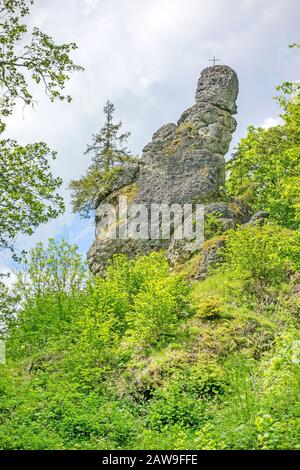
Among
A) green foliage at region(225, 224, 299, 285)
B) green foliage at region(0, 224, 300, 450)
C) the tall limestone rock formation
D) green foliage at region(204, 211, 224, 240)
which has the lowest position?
green foliage at region(0, 224, 300, 450)

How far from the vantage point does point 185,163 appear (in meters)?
24.5

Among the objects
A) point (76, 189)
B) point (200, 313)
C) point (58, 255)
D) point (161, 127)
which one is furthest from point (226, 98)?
point (200, 313)

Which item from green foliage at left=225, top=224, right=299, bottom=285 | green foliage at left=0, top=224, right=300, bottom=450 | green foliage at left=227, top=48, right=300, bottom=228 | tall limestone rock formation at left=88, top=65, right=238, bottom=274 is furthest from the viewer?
green foliage at left=227, top=48, right=300, bottom=228

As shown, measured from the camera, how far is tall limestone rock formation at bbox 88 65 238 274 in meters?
23.3

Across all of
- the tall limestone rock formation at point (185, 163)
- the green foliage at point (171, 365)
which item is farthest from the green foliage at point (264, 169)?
the green foliage at point (171, 365)

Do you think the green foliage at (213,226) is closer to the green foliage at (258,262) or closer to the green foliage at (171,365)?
the green foliage at (171,365)

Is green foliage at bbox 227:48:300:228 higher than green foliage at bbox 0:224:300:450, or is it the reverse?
green foliage at bbox 227:48:300:228

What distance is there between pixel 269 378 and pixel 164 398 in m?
2.32

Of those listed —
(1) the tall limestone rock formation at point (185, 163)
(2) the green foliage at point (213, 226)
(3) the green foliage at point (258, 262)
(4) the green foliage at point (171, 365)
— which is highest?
(1) the tall limestone rock formation at point (185, 163)

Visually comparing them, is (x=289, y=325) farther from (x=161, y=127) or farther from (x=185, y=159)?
(x=161, y=127)

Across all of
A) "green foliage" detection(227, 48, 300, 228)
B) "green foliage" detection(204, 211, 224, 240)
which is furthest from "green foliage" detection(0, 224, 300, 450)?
"green foliage" detection(227, 48, 300, 228)

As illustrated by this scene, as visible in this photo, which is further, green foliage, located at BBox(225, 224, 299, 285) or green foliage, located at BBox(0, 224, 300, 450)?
green foliage, located at BBox(225, 224, 299, 285)

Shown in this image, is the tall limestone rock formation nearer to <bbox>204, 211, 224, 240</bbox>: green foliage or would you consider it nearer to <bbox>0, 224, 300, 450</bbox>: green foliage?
<bbox>204, 211, 224, 240</bbox>: green foliage

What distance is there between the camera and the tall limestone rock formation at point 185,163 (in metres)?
23.3
